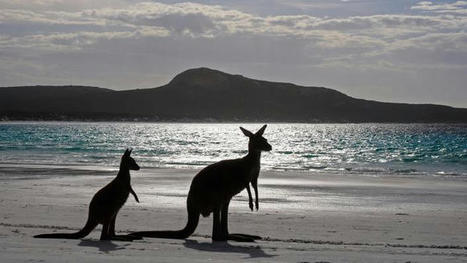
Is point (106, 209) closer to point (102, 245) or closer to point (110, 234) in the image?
point (110, 234)

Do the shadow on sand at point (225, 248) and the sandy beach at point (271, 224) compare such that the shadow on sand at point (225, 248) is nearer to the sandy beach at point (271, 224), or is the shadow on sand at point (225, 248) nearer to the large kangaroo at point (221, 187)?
the sandy beach at point (271, 224)

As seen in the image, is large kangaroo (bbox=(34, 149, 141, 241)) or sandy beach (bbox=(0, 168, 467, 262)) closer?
sandy beach (bbox=(0, 168, 467, 262))

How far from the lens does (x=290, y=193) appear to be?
1984 centimetres

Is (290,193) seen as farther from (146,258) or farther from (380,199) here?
(146,258)

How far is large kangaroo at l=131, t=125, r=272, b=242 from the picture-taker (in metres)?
10.0

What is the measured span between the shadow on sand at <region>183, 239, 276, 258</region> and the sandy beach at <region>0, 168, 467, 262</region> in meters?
0.01

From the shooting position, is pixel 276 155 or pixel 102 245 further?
pixel 276 155

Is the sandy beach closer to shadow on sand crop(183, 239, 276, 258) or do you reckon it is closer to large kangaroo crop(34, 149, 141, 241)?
shadow on sand crop(183, 239, 276, 258)

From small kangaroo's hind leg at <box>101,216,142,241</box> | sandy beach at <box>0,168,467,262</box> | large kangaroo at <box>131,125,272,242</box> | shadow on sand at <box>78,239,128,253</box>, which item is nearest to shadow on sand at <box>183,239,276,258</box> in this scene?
sandy beach at <box>0,168,467,262</box>

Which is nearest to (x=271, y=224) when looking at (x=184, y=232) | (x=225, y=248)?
(x=184, y=232)

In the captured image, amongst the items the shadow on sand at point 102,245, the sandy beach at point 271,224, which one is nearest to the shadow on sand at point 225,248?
the sandy beach at point 271,224

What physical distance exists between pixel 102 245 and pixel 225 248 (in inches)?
60.2

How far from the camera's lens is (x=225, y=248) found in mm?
9531

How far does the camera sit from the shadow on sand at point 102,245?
896 centimetres
